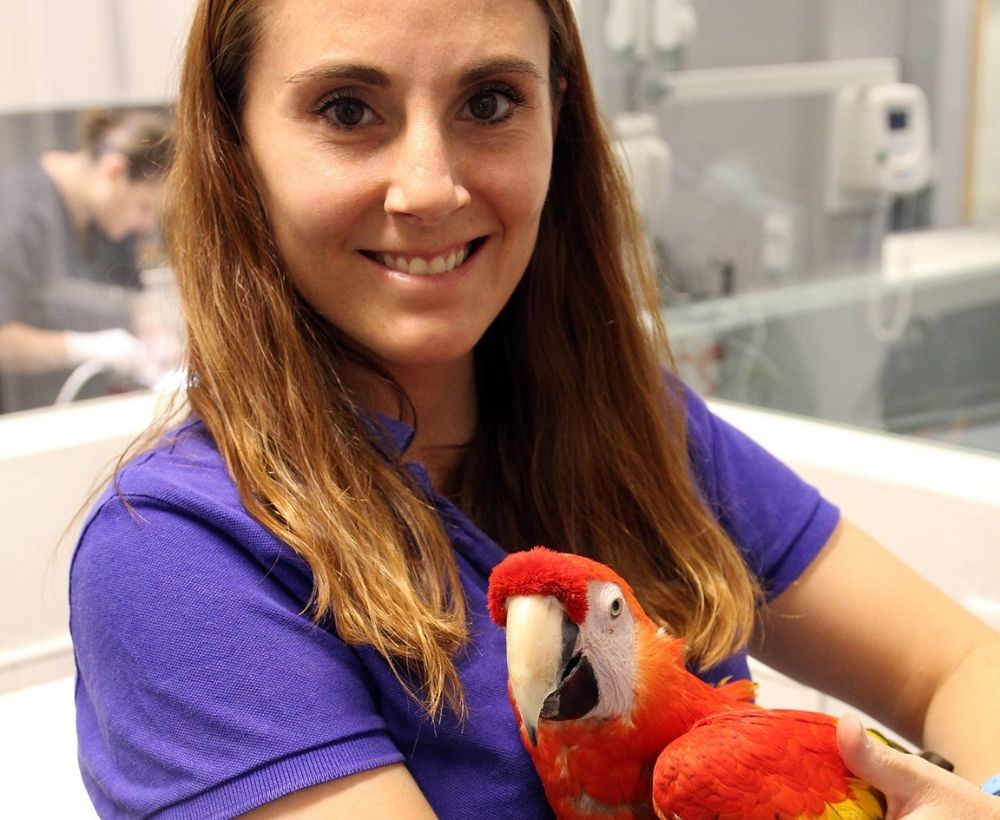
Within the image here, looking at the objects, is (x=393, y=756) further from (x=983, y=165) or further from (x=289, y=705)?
(x=983, y=165)

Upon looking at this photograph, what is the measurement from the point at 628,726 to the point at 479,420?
0.34 metres

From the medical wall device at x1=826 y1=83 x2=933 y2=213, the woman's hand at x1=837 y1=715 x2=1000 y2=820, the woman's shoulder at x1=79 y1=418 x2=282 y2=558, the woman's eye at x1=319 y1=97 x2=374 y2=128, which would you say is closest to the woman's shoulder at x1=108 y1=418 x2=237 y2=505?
the woman's shoulder at x1=79 y1=418 x2=282 y2=558

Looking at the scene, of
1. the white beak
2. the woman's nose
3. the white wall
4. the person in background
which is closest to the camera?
the white beak

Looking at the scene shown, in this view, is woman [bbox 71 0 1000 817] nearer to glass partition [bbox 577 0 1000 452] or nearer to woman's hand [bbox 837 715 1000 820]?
woman's hand [bbox 837 715 1000 820]

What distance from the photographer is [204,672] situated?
0.64m

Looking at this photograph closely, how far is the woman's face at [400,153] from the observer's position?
704 mm

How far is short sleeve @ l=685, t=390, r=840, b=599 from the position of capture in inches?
37.6

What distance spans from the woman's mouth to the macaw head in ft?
0.74

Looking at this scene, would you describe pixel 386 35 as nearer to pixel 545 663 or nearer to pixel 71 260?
pixel 545 663

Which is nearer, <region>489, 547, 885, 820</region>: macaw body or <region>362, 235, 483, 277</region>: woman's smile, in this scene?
<region>489, 547, 885, 820</region>: macaw body

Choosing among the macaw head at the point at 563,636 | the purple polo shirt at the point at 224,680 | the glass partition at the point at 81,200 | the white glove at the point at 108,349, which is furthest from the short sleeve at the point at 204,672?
the white glove at the point at 108,349

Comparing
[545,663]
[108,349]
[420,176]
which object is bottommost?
[108,349]

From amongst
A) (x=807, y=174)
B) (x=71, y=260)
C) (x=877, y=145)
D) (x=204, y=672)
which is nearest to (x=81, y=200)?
(x=71, y=260)

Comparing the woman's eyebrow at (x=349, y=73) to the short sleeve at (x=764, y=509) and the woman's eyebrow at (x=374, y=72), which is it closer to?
the woman's eyebrow at (x=374, y=72)
